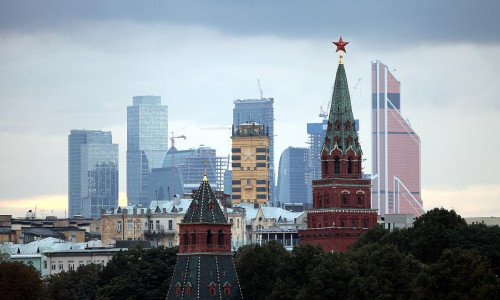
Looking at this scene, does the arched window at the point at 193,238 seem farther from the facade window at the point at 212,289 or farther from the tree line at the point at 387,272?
the tree line at the point at 387,272

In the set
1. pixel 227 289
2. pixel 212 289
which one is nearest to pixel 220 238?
pixel 227 289

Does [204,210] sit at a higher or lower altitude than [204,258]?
higher

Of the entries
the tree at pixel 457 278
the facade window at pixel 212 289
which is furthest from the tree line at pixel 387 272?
the facade window at pixel 212 289

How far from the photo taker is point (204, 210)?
19125 centimetres

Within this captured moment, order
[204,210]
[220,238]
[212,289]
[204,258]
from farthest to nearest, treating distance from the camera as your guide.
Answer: [204,210], [220,238], [204,258], [212,289]

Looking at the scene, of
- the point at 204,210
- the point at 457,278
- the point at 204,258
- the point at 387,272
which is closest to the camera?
the point at 457,278

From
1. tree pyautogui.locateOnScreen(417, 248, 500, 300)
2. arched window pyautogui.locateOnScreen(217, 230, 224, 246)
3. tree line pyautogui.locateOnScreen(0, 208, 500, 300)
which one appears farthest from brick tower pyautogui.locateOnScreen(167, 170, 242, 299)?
tree pyautogui.locateOnScreen(417, 248, 500, 300)

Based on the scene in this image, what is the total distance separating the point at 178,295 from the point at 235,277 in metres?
6.43

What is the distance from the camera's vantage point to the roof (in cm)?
19050

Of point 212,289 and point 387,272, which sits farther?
point 212,289

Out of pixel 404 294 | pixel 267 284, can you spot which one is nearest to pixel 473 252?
pixel 404 294

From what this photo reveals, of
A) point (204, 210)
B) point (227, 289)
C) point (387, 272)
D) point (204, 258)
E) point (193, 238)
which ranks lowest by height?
point (227, 289)

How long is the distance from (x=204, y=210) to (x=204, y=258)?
5496 millimetres

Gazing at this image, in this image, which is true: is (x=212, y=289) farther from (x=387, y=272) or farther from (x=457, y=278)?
(x=457, y=278)
